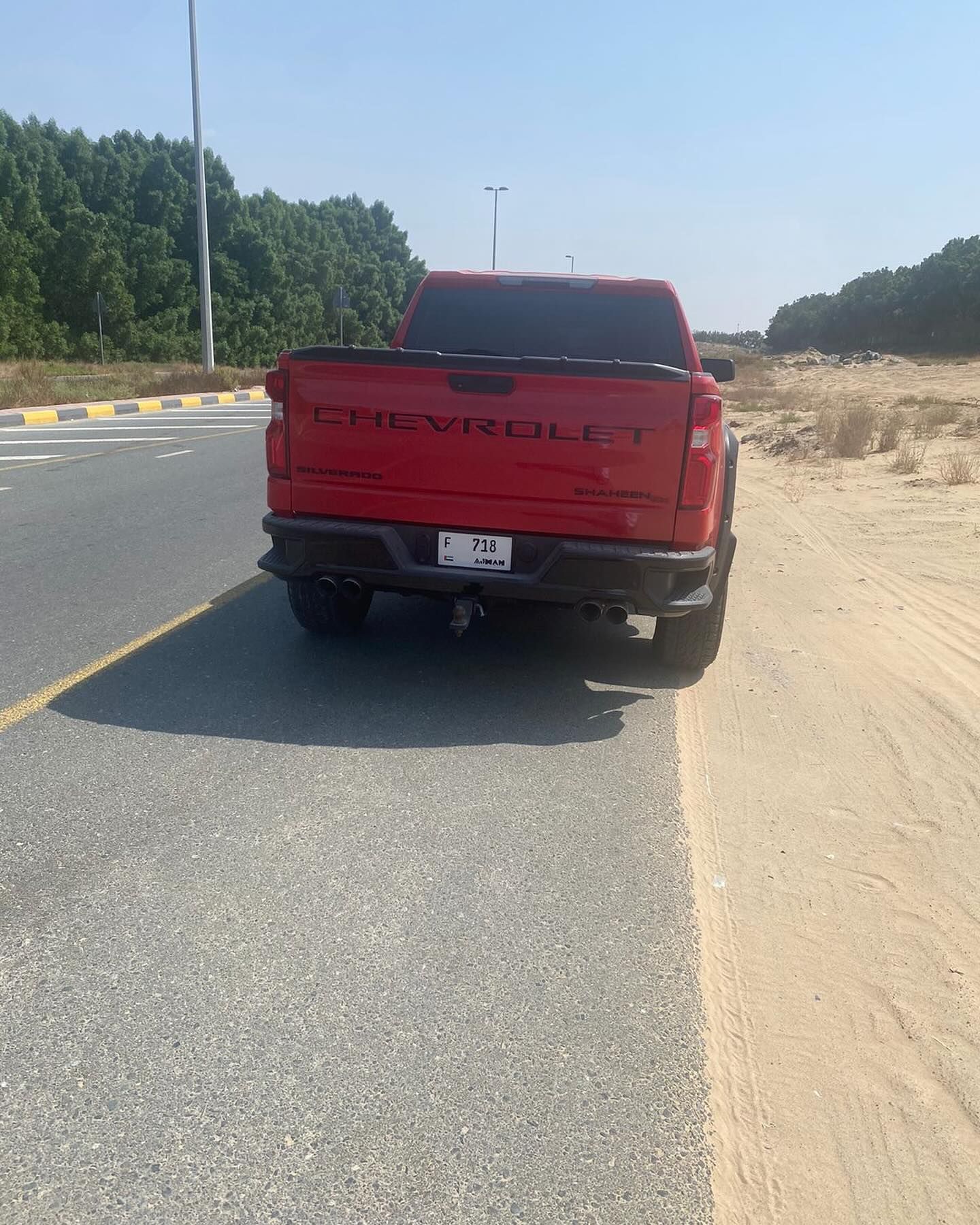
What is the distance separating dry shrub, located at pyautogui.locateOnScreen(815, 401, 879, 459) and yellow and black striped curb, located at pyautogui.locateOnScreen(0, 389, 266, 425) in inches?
546

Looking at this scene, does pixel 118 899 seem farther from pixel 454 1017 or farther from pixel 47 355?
pixel 47 355

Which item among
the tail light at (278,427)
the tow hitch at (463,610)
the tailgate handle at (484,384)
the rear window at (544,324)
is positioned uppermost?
the rear window at (544,324)

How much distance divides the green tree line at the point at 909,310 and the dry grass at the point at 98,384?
158ft

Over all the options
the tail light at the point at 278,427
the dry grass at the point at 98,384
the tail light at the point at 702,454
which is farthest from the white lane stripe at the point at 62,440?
the tail light at the point at 702,454

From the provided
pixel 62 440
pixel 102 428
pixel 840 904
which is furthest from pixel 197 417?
pixel 840 904

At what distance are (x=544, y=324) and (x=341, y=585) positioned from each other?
2.22 meters

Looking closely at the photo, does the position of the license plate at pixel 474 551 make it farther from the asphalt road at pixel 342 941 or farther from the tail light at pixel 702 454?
the tail light at pixel 702 454

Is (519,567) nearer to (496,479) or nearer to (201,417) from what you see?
(496,479)

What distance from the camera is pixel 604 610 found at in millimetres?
4672

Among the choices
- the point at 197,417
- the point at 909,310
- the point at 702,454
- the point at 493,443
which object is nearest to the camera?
the point at 702,454

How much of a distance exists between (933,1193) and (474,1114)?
97 centimetres

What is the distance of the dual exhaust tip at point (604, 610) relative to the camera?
464 cm

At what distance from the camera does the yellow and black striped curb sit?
18969mm

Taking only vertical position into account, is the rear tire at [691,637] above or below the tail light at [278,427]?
below
